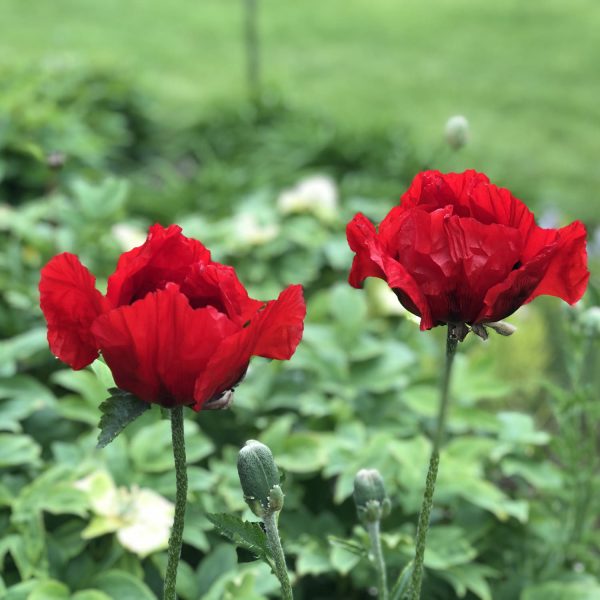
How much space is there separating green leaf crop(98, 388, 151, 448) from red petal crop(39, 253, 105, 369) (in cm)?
5

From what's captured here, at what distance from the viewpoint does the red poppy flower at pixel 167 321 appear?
1016 millimetres

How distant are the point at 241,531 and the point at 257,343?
0.75ft

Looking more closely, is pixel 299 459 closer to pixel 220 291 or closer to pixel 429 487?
pixel 429 487

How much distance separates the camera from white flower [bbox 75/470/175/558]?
1.73 metres

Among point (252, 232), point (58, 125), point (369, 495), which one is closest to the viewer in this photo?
point (369, 495)

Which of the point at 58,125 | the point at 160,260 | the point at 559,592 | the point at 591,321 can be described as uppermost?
the point at 58,125

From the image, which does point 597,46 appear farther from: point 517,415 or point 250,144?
point 517,415

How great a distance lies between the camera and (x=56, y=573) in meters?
1.74

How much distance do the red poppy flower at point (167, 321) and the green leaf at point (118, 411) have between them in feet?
0.08

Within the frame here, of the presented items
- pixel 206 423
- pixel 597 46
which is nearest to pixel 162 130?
pixel 206 423

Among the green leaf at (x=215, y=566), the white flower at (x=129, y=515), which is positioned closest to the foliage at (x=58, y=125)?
the white flower at (x=129, y=515)

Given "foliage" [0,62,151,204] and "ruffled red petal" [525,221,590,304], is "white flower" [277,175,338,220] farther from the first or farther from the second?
"ruffled red petal" [525,221,590,304]

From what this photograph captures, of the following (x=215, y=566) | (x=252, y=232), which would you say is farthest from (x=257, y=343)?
(x=252, y=232)

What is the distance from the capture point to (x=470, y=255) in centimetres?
110
